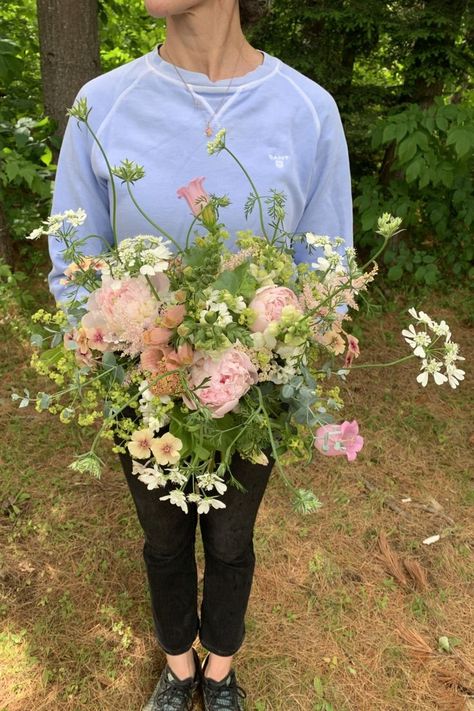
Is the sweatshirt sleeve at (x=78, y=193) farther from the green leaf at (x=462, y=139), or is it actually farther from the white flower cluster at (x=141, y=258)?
the green leaf at (x=462, y=139)

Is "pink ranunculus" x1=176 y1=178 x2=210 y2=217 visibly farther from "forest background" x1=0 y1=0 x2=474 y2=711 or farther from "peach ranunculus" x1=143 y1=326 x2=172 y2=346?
"forest background" x1=0 y1=0 x2=474 y2=711

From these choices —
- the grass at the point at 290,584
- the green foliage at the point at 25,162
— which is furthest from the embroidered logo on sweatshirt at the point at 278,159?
the green foliage at the point at 25,162

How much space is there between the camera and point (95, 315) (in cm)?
108

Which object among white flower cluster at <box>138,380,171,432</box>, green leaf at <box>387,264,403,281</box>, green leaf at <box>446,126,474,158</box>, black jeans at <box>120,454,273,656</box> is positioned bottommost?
green leaf at <box>387,264,403,281</box>

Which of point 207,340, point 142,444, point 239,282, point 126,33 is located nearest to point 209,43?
point 239,282

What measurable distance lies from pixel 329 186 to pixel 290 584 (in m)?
1.83

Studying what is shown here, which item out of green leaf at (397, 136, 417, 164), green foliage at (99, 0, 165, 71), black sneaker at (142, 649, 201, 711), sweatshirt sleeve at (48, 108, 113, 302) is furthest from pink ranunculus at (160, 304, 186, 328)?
green foliage at (99, 0, 165, 71)

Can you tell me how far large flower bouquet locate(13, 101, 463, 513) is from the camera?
3.30ft

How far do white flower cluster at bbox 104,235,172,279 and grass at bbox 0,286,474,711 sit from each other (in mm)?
1801

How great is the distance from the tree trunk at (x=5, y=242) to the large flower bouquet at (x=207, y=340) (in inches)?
126

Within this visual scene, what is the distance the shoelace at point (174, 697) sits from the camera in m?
2.00

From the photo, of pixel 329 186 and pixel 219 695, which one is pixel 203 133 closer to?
pixel 329 186

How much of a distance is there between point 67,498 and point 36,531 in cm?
23

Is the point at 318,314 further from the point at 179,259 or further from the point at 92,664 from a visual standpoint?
A: the point at 92,664
